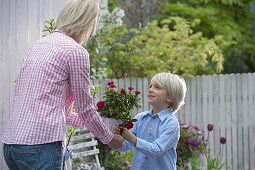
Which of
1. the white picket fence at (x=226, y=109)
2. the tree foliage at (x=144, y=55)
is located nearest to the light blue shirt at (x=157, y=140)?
the white picket fence at (x=226, y=109)

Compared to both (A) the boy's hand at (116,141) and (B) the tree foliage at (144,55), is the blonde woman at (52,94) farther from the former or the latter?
(B) the tree foliage at (144,55)

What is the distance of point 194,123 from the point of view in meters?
9.55

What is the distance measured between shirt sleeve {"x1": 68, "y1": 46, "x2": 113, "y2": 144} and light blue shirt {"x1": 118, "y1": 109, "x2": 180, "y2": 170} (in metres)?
0.67

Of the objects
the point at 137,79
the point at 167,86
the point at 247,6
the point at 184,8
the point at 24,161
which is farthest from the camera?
the point at 247,6

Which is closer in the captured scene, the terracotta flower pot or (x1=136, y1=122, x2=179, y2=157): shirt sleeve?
the terracotta flower pot

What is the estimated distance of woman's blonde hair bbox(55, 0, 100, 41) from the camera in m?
3.81

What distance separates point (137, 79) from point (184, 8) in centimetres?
576

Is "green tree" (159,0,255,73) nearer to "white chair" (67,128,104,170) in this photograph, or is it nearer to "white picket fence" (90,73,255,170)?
"white picket fence" (90,73,255,170)

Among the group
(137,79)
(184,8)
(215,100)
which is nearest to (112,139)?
(137,79)

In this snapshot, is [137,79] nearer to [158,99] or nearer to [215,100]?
[215,100]

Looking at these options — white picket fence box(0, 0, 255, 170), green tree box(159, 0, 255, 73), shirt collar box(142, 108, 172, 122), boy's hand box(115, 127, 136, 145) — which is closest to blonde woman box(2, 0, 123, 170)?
boy's hand box(115, 127, 136, 145)

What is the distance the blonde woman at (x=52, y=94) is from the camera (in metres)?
3.55

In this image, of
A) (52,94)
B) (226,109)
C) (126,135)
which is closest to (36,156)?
(52,94)

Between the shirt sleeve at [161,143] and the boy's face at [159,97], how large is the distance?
0.21m
